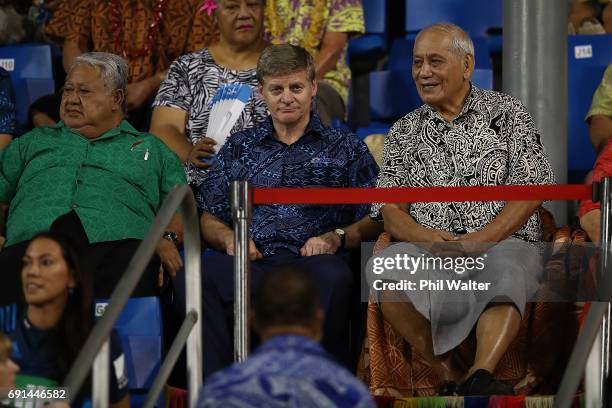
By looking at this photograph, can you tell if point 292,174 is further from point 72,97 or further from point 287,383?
point 287,383

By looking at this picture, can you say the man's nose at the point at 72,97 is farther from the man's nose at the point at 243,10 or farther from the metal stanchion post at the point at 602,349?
the metal stanchion post at the point at 602,349

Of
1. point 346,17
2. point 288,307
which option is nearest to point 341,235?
point 346,17

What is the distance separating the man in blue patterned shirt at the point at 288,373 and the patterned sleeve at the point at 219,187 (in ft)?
6.62

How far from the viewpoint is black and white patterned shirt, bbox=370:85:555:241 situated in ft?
14.7

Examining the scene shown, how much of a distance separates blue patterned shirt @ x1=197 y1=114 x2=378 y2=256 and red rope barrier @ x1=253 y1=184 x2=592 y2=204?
781 millimetres

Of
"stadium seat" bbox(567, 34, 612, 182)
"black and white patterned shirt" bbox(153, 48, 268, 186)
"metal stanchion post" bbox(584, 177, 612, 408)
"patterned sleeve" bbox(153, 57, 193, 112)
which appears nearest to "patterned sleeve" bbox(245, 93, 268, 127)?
"black and white patterned shirt" bbox(153, 48, 268, 186)

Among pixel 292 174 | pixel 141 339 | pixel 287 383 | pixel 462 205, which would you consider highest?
pixel 292 174

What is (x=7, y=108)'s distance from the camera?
561cm

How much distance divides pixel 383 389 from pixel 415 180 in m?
0.77

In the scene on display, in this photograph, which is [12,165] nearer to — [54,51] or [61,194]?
[61,194]

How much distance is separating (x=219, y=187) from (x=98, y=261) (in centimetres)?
58

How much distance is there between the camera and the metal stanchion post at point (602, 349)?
3.58 meters

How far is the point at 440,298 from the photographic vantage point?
4.26m

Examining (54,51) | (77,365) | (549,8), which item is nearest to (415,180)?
(549,8)
